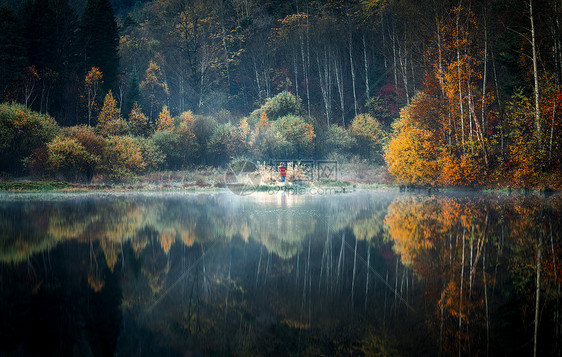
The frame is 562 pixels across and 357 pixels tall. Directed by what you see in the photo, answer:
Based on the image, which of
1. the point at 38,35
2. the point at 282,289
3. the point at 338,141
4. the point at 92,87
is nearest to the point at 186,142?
the point at 92,87

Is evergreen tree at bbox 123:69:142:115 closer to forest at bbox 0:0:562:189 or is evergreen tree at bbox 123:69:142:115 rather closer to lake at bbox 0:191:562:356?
forest at bbox 0:0:562:189

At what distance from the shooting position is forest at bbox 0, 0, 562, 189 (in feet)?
83.5

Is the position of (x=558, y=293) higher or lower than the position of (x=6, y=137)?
lower

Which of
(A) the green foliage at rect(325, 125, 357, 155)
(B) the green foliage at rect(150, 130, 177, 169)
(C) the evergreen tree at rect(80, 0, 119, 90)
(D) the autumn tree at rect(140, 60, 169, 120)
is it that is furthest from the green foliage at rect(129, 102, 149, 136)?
(A) the green foliage at rect(325, 125, 357, 155)

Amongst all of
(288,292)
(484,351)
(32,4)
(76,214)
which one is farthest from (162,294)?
(32,4)

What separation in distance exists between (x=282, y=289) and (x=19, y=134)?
30.3 metres

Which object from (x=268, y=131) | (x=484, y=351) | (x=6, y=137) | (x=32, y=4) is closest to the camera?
(x=484, y=351)

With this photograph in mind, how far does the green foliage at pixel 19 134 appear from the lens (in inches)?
1160

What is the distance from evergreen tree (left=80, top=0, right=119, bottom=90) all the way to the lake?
32.6 metres

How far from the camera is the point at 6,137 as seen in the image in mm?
29359

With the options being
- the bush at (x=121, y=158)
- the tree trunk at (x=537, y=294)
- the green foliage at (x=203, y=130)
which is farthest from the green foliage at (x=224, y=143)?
the tree trunk at (x=537, y=294)

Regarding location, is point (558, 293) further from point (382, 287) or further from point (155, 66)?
point (155, 66)

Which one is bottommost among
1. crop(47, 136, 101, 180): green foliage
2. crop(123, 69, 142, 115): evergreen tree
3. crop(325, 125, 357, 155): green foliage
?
crop(47, 136, 101, 180): green foliage

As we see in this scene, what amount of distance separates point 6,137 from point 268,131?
20.9 m
